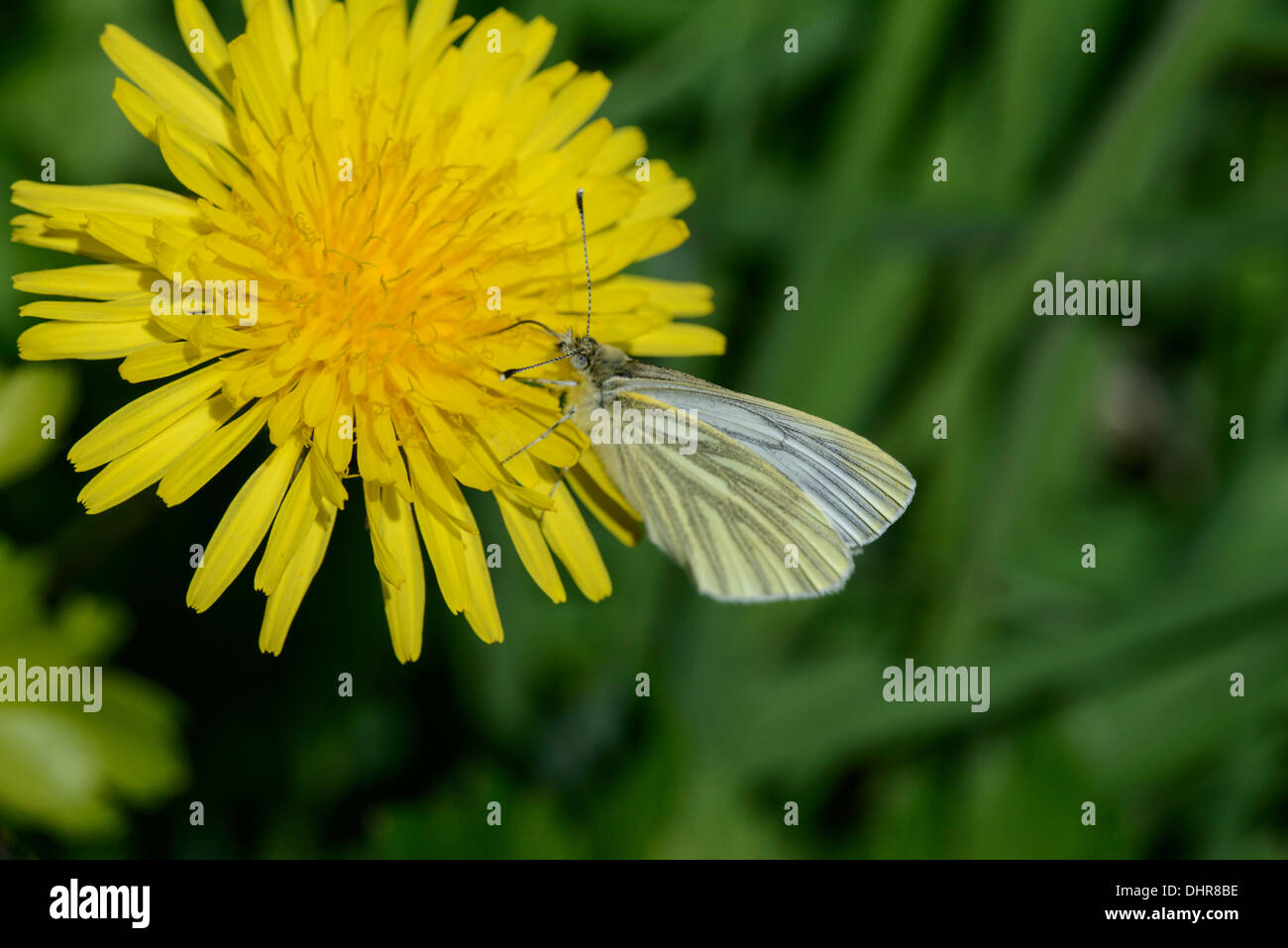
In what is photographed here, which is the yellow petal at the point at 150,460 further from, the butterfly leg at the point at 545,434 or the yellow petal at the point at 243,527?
the butterfly leg at the point at 545,434

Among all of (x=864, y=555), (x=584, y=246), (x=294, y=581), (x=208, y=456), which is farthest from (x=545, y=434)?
(x=864, y=555)

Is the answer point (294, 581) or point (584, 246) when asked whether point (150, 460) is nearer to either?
point (294, 581)

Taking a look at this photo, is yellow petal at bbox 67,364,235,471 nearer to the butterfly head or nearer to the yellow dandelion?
the yellow dandelion

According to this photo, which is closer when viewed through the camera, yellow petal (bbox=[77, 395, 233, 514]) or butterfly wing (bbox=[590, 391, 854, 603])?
yellow petal (bbox=[77, 395, 233, 514])

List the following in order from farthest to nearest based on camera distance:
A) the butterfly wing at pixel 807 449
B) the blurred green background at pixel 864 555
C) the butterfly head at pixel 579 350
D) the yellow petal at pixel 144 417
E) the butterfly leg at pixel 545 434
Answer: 1. the blurred green background at pixel 864 555
2. the butterfly wing at pixel 807 449
3. the butterfly head at pixel 579 350
4. the butterfly leg at pixel 545 434
5. the yellow petal at pixel 144 417

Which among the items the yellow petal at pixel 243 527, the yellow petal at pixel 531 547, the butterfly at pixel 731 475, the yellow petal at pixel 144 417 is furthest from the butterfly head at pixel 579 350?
the yellow petal at pixel 144 417

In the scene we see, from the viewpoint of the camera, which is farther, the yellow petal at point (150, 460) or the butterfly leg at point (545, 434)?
the butterfly leg at point (545, 434)

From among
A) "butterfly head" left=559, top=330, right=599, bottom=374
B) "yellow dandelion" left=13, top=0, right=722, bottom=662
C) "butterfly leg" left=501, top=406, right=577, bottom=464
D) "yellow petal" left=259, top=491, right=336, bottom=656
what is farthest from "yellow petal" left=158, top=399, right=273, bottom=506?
"butterfly head" left=559, top=330, right=599, bottom=374
